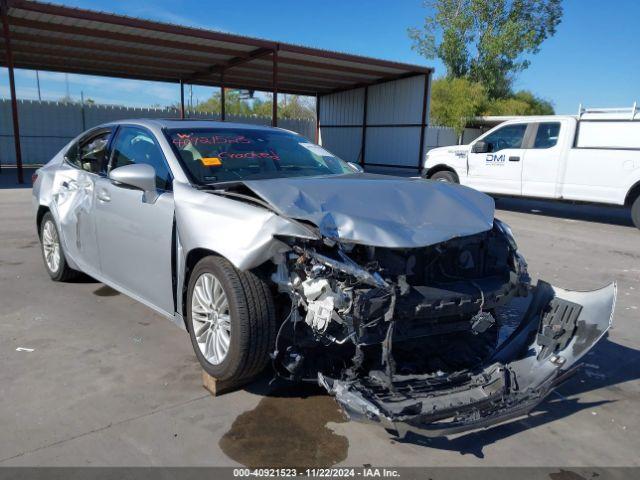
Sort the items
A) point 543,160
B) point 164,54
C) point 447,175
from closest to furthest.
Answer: point 543,160, point 447,175, point 164,54

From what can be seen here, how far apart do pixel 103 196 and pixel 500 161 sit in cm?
929

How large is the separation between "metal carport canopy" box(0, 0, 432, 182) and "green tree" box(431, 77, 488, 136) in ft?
33.7

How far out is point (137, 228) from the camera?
A: 3.70 meters

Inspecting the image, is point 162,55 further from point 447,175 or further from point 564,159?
point 564,159

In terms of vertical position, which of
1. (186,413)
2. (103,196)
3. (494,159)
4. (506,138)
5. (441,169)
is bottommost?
(186,413)

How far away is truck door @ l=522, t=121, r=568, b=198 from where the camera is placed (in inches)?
411

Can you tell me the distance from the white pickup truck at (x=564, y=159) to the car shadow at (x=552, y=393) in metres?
6.63

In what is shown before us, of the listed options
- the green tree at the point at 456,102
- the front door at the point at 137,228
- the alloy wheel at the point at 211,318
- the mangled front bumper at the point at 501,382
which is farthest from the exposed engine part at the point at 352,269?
the green tree at the point at 456,102

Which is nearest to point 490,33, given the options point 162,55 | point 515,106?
point 515,106

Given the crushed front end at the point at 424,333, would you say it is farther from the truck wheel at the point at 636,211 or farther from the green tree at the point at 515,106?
the green tree at the point at 515,106

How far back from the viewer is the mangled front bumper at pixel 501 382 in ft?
8.07

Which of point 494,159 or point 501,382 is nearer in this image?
point 501,382

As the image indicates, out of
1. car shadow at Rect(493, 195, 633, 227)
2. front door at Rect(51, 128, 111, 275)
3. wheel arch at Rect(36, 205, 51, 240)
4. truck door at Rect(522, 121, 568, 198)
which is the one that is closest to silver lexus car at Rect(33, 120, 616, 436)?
front door at Rect(51, 128, 111, 275)

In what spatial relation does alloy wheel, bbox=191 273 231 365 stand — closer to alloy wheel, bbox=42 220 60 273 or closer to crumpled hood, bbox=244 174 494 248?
crumpled hood, bbox=244 174 494 248
